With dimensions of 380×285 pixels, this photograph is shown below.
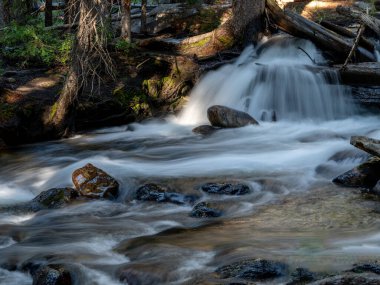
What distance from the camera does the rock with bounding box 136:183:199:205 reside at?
7715 mm

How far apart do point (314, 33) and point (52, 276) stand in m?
10.6

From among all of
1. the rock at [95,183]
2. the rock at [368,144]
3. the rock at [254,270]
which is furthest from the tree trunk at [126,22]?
the rock at [254,270]

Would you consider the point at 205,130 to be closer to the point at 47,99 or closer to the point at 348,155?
the point at 47,99

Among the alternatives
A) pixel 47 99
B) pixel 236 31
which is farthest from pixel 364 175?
pixel 236 31

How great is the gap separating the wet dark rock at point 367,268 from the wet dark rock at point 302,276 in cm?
34

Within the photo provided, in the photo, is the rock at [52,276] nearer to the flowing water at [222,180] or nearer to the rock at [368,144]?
the flowing water at [222,180]

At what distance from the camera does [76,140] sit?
1166cm

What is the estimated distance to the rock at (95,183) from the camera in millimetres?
7945

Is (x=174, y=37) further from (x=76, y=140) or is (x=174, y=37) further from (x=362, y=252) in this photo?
(x=362, y=252)

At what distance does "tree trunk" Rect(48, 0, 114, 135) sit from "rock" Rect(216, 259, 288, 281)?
19.3 ft

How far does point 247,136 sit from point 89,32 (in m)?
3.51

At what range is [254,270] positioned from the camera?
191 inches

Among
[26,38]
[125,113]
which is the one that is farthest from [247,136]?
[26,38]

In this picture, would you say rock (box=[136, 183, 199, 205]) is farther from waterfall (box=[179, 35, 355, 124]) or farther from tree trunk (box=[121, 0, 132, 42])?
tree trunk (box=[121, 0, 132, 42])
